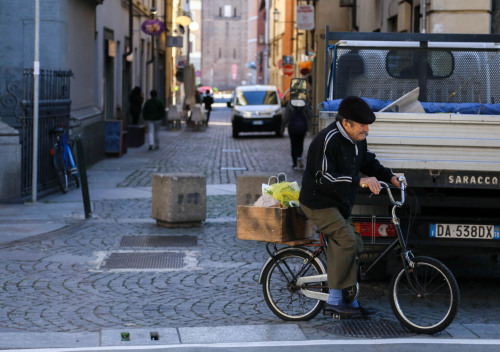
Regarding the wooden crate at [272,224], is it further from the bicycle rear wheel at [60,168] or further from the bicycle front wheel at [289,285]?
the bicycle rear wheel at [60,168]

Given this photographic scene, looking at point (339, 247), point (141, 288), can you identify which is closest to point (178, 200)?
point (141, 288)

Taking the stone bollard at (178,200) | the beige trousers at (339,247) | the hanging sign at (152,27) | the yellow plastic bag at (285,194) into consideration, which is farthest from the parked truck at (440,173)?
the hanging sign at (152,27)

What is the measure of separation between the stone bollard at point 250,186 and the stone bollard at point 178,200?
21.7 inches

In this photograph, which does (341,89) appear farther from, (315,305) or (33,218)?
(33,218)

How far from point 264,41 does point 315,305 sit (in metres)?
77.5

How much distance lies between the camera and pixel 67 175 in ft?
54.5

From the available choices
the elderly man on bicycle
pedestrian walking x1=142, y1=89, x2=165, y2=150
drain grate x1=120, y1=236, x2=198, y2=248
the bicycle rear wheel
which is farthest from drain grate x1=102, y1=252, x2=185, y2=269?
pedestrian walking x1=142, y1=89, x2=165, y2=150

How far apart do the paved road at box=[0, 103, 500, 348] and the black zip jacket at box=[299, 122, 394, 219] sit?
3.13 ft

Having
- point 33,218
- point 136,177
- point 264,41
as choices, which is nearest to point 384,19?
point 136,177

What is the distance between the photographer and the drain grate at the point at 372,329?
23.1ft

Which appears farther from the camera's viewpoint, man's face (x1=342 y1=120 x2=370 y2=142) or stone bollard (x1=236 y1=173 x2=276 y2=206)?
stone bollard (x1=236 y1=173 x2=276 y2=206)

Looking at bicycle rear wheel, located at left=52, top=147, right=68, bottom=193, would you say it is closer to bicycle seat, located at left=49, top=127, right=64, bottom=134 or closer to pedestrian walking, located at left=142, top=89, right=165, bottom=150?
bicycle seat, located at left=49, top=127, right=64, bottom=134

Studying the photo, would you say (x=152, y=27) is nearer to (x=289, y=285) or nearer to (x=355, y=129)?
(x=289, y=285)

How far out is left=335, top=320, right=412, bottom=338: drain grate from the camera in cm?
704
